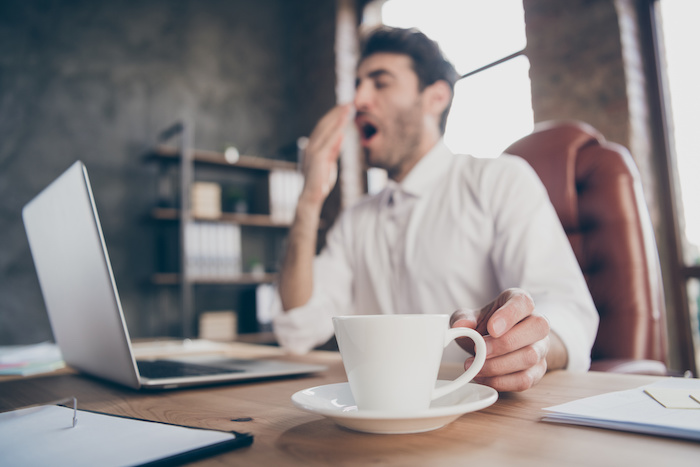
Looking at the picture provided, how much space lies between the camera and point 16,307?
2.90 m

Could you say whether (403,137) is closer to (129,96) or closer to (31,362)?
(31,362)

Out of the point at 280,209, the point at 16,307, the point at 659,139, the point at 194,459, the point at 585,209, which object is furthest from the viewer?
the point at 280,209

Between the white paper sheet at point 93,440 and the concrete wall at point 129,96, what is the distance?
2992 millimetres

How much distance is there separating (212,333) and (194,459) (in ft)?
10.1

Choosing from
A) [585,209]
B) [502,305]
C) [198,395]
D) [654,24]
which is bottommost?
[198,395]

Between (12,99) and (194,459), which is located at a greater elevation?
(12,99)

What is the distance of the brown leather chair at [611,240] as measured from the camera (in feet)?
3.52

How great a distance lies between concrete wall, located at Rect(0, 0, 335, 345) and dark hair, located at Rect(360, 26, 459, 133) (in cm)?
226

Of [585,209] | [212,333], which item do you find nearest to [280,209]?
[212,333]

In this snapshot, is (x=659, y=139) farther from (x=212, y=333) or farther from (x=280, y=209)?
(x=212, y=333)

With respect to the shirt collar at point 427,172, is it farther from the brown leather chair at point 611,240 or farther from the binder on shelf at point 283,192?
the binder on shelf at point 283,192

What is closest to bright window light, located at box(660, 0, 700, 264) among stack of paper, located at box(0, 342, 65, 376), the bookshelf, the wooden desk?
the wooden desk

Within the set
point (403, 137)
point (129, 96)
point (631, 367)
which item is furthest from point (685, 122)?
point (129, 96)

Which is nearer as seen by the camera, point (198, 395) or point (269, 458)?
point (269, 458)
